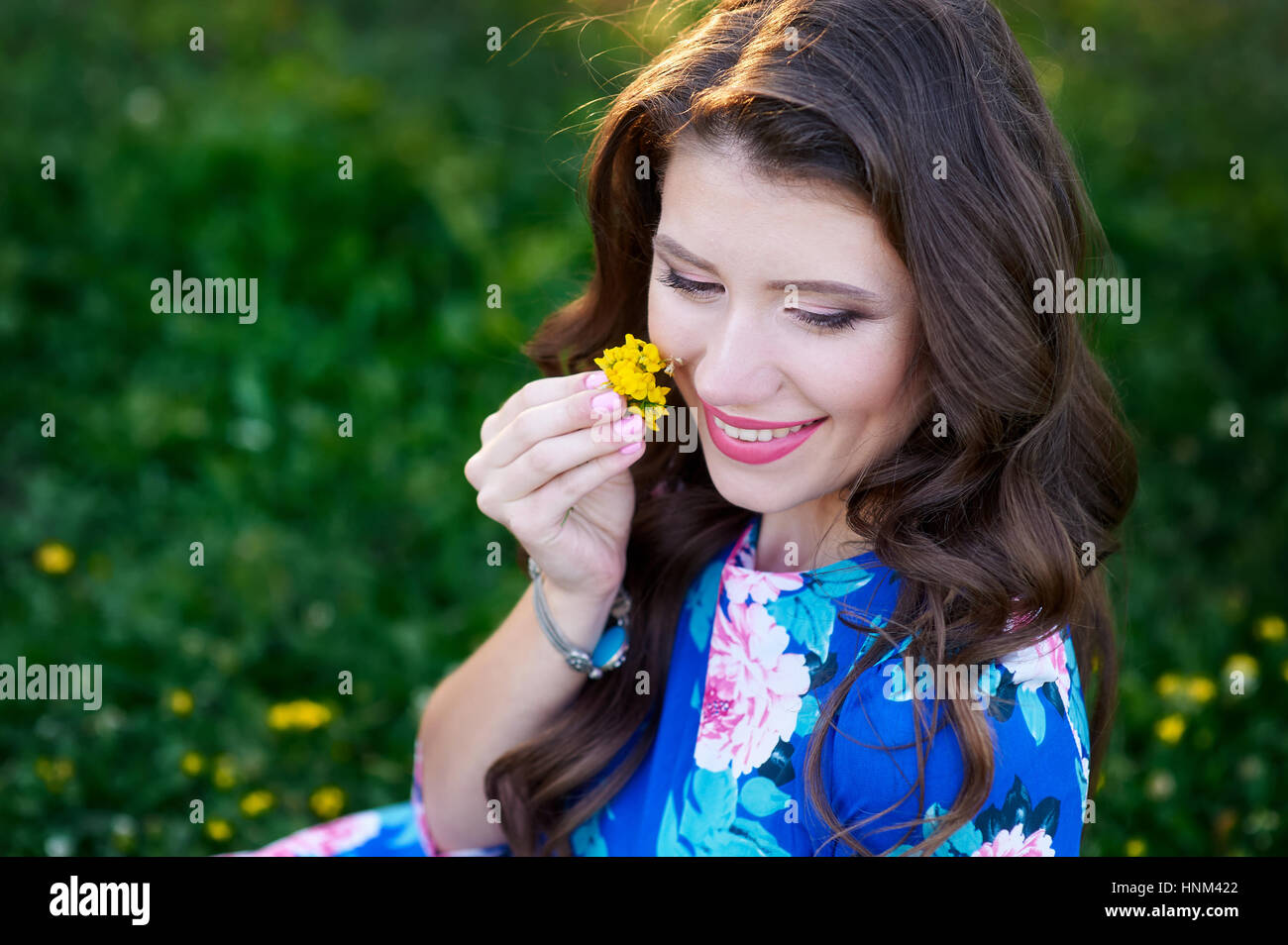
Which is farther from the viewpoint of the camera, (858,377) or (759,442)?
(759,442)

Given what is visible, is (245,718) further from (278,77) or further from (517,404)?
(278,77)

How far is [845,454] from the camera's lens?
6.18 ft

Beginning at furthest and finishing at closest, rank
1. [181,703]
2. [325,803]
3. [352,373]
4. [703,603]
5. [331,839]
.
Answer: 1. [352,373]
2. [181,703]
3. [325,803]
4. [331,839]
5. [703,603]

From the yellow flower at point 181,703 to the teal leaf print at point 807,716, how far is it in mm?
2048

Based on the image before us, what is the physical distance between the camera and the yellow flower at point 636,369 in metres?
1.91

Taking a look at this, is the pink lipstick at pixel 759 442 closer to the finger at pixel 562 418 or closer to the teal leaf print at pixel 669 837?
the finger at pixel 562 418

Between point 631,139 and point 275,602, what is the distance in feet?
7.21

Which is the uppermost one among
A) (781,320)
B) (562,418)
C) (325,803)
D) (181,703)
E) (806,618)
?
(781,320)

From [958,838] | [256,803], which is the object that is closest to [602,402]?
[958,838]

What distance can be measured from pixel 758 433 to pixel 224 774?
195 centimetres

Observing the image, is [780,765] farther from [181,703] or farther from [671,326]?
[181,703]

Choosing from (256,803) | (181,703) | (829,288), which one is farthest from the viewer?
(181,703)
